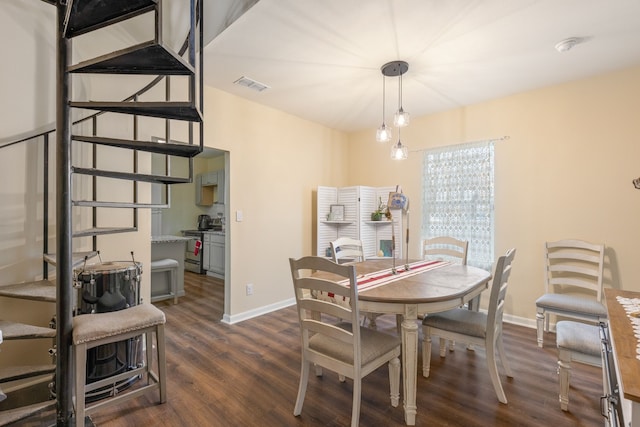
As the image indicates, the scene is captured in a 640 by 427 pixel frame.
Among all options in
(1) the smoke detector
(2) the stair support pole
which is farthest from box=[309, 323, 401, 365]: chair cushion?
(1) the smoke detector

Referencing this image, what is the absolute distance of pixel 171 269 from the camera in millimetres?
3930

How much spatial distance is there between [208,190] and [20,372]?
188 inches

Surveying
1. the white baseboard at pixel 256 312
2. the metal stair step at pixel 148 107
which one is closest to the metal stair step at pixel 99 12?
the metal stair step at pixel 148 107

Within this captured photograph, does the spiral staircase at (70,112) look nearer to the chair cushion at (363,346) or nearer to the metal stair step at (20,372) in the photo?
the metal stair step at (20,372)

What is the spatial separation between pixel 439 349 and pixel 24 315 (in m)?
3.18

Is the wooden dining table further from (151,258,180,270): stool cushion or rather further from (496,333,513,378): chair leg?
(151,258,180,270): stool cushion

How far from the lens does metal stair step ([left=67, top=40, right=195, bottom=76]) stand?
4.36 feet

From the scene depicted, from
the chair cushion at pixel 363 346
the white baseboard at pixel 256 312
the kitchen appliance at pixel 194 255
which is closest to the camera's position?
the chair cushion at pixel 363 346

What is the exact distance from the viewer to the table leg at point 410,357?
168cm

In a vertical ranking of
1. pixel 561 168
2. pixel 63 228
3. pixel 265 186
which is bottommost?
pixel 63 228

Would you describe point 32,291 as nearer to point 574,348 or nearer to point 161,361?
point 161,361

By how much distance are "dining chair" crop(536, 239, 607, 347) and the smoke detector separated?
172cm

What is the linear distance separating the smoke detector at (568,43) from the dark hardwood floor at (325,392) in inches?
96.7

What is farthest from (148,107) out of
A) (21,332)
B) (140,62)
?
(21,332)
